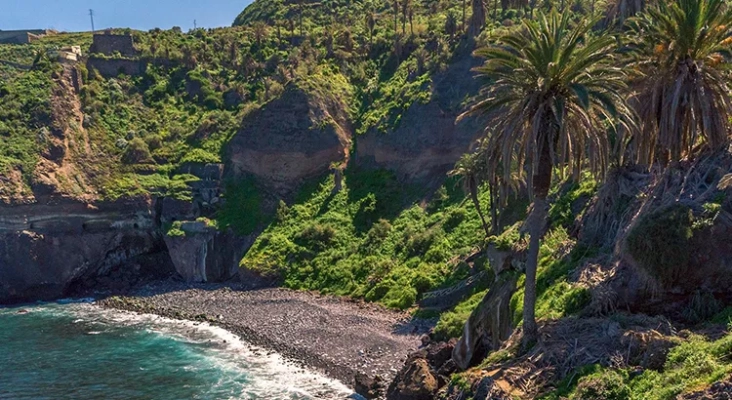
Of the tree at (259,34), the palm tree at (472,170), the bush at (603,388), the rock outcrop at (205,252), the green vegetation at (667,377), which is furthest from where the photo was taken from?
the tree at (259,34)

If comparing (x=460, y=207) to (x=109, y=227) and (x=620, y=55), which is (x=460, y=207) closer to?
(x=620, y=55)

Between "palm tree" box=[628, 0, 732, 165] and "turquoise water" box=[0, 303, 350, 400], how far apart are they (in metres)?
19.7

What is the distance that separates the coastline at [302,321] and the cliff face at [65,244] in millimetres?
5393

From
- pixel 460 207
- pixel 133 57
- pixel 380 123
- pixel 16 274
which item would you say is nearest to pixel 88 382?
pixel 16 274

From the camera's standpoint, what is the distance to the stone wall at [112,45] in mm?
77756

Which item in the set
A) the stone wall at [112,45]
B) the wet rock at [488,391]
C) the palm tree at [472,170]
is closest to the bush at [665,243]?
the wet rock at [488,391]

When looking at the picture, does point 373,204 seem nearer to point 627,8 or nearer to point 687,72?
point 627,8

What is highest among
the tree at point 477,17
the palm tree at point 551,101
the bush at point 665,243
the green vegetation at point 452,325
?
the tree at point 477,17

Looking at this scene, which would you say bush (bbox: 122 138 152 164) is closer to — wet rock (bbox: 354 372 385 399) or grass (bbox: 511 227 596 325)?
wet rock (bbox: 354 372 385 399)

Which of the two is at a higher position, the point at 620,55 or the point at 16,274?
the point at 620,55

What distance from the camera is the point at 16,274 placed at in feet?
164

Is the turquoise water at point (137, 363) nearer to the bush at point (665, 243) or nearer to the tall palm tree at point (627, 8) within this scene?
the bush at point (665, 243)

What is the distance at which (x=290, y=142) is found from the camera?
196 ft

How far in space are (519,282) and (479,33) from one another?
1718 inches
